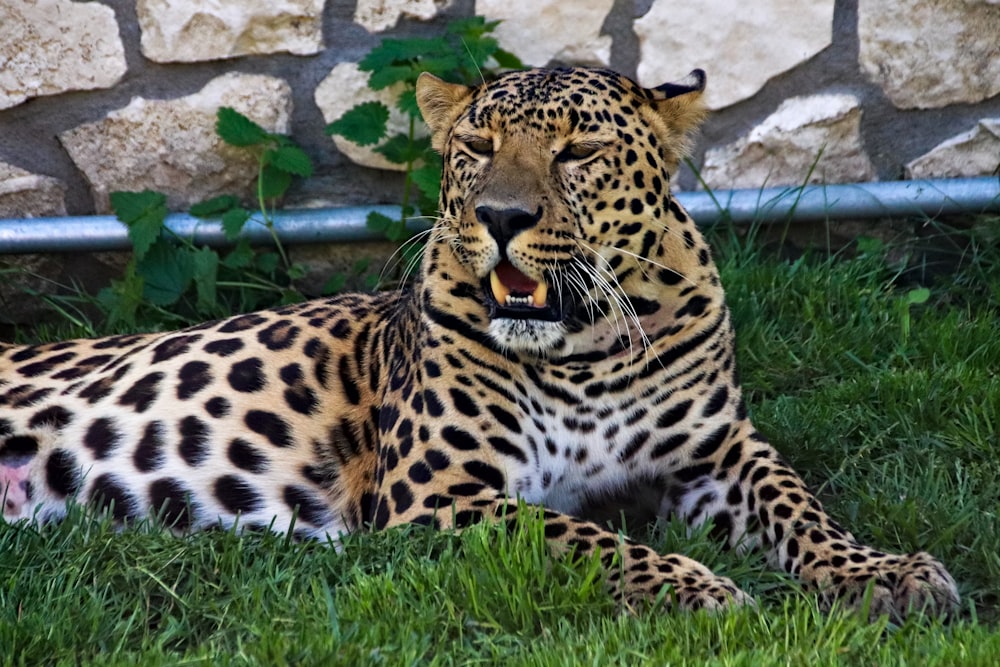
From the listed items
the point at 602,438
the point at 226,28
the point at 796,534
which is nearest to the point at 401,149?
the point at 226,28

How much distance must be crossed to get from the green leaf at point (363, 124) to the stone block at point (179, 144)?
1.21 feet

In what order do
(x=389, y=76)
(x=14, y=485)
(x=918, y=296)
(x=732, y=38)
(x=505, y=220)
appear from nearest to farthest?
(x=505, y=220), (x=14, y=485), (x=389, y=76), (x=918, y=296), (x=732, y=38)

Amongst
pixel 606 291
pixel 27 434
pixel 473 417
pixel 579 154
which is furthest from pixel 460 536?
pixel 27 434

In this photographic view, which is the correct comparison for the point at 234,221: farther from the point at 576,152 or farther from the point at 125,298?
the point at 576,152

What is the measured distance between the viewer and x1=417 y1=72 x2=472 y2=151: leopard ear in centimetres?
452

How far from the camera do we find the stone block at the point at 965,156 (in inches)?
241

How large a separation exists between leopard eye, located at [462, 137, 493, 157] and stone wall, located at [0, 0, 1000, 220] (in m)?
1.89

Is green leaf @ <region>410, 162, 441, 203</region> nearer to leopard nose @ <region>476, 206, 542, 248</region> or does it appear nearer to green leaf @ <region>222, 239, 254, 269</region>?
green leaf @ <region>222, 239, 254, 269</region>

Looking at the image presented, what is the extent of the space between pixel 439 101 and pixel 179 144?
1.98 metres

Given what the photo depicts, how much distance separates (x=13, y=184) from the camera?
610 cm

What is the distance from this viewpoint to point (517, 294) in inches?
161

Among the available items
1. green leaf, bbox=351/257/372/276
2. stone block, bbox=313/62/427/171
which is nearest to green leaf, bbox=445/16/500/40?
stone block, bbox=313/62/427/171

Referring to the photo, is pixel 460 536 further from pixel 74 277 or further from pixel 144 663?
pixel 74 277

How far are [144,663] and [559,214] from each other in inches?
68.7
